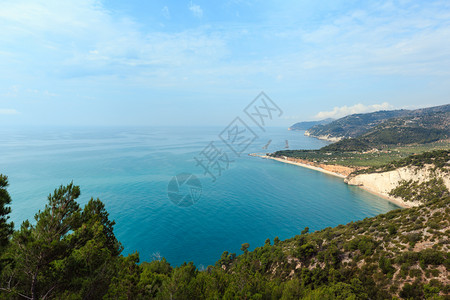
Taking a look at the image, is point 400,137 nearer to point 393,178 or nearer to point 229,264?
point 393,178

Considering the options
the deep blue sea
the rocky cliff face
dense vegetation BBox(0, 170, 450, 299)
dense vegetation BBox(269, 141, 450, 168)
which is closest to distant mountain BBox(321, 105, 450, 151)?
dense vegetation BBox(269, 141, 450, 168)

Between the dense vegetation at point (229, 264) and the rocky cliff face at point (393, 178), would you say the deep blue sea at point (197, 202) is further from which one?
the dense vegetation at point (229, 264)

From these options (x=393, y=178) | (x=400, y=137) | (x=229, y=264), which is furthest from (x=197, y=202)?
(x=400, y=137)

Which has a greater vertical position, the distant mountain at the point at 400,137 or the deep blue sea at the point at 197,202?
the distant mountain at the point at 400,137

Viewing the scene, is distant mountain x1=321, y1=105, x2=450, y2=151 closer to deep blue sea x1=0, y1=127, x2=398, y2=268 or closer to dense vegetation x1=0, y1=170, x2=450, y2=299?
deep blue sea x1=0, y1=127, x2=398, y2=268

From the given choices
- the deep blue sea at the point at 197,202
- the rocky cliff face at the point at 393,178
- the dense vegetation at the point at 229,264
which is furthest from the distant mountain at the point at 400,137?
the dense vegetation at the point at 229,264
